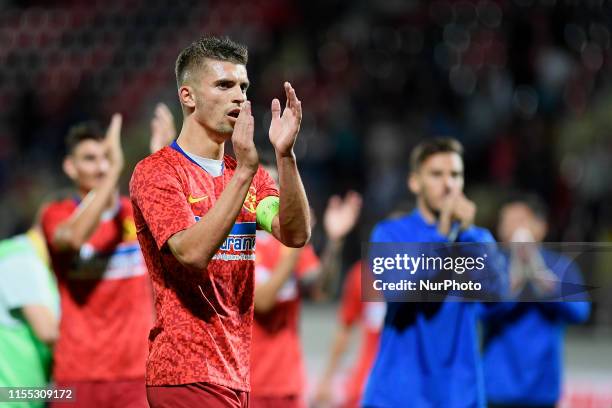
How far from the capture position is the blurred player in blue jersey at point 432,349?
18.4 feet

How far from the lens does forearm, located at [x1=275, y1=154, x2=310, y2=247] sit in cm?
354

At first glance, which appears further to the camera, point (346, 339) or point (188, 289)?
point (346, 339)

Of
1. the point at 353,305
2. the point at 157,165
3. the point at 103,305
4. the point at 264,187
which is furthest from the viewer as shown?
the point at 353,305

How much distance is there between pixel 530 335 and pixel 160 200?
475cm

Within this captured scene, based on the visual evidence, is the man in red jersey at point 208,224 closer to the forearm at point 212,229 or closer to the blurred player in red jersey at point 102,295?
the forearm at point 212,229

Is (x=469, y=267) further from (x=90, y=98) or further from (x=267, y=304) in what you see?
(x=90, y=98)

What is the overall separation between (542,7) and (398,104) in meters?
A: 2.55

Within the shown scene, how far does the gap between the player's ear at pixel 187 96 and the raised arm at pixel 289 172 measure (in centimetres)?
41

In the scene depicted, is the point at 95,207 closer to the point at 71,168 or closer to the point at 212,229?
the point at 71,168

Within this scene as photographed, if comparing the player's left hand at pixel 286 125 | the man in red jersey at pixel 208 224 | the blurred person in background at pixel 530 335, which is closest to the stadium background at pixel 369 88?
the blurred person in background at pixel 530 335

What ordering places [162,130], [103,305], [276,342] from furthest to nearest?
[276,342] → [103,305] → [162,130]

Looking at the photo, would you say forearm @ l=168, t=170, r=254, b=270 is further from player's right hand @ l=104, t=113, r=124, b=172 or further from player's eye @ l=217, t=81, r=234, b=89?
player's right hand @ l=104, t=113, r=124, b=172

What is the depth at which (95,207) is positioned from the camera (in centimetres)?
565

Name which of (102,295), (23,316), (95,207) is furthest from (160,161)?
(102,295)
